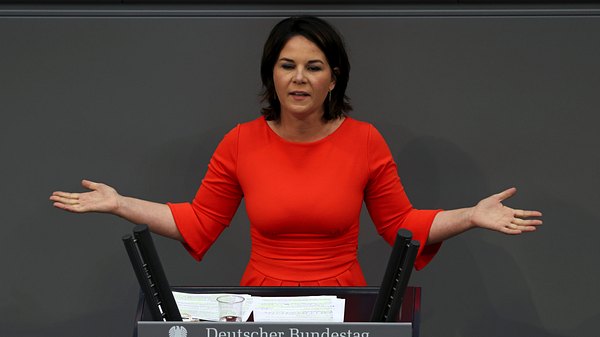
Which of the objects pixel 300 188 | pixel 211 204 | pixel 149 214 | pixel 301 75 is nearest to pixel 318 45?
pixel 301 75

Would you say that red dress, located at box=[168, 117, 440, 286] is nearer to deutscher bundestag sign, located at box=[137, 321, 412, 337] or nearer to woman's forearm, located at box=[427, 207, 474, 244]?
woman's forearm, located at box=[427, 207, 474, 244]

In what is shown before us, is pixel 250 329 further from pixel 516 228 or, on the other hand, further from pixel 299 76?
pixel 299 76

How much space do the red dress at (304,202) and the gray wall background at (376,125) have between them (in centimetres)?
62

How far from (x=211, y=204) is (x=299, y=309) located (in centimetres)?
85

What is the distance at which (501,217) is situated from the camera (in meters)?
2.44

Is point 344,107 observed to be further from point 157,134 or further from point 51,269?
point 51,269

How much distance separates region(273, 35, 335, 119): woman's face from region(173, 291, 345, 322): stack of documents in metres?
0.74

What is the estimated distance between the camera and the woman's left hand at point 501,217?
7.84 ft

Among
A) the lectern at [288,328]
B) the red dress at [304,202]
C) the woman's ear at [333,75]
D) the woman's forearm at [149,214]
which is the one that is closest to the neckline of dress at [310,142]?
the red dress at [304,202]

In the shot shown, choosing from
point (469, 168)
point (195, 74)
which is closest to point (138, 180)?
point (195, 74)

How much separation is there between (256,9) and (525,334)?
4.89ft

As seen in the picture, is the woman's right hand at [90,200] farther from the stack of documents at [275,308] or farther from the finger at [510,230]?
the finger at [510,230]

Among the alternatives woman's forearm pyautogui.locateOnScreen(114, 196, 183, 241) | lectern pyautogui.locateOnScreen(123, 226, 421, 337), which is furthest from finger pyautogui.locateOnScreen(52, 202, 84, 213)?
lectern pyautogui.locateOnScreen(123, 226, 421, 337)

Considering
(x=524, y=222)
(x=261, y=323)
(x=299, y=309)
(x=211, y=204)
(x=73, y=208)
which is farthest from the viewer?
(x=211, y=204)
